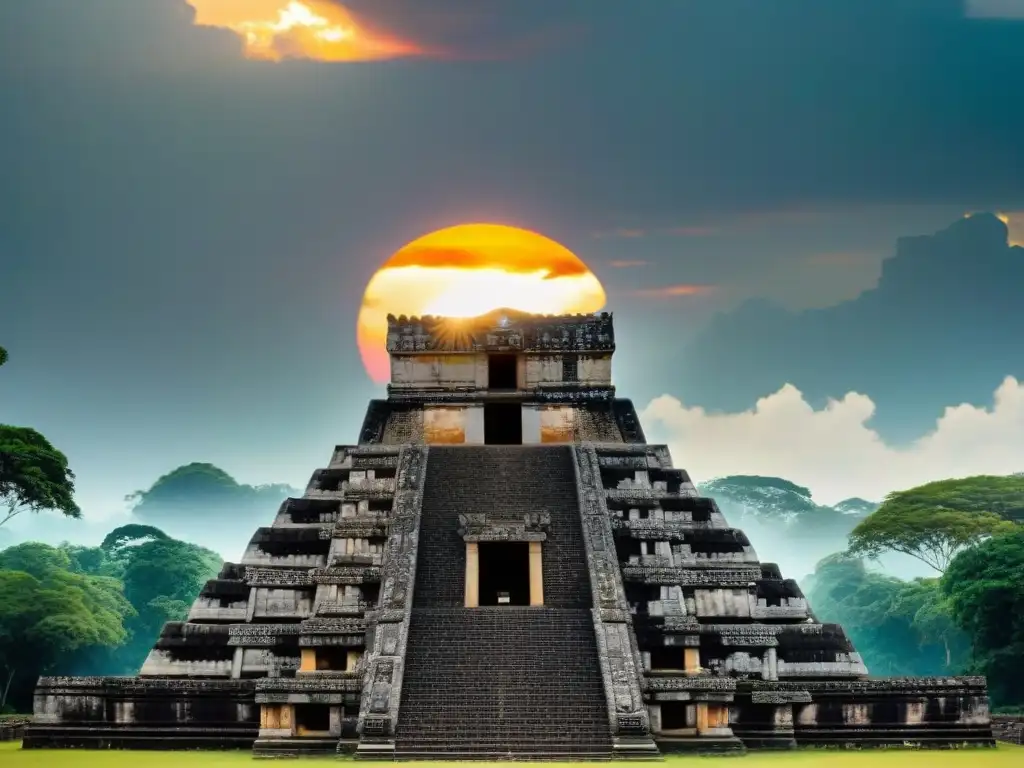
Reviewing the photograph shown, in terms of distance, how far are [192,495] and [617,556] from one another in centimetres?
7544

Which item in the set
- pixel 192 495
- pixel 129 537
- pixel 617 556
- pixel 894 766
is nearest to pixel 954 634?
pixel 617 556

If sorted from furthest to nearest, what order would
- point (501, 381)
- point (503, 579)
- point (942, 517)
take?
point (942, 517), point (501, 381), point (503, 579)

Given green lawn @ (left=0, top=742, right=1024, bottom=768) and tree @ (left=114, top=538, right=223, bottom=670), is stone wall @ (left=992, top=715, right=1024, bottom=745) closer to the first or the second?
green lawn @ (left=0, top=742, right=1024, bottom=768)

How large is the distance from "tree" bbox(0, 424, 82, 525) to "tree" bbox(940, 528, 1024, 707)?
20297 mm

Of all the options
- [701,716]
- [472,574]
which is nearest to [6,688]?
[472,574]

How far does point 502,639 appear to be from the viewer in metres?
20.6

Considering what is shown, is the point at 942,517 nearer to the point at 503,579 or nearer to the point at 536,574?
the point at 503,579

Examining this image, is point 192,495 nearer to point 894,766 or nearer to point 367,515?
point 367,515

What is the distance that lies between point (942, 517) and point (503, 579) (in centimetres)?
2497

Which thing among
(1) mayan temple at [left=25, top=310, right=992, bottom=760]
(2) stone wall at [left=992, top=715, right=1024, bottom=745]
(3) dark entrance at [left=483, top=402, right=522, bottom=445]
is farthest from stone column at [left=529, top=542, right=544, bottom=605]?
(2) stone wall at [left=992, top=715, right=1024, bottom=745]

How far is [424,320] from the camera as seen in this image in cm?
2942

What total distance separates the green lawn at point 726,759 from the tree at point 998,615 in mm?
10213

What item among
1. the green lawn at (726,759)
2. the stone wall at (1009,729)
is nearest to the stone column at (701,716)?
the green lawn at (726,759)

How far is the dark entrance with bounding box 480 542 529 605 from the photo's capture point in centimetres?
2517
